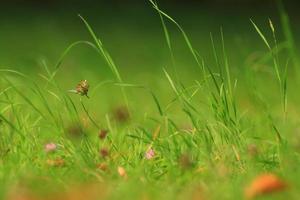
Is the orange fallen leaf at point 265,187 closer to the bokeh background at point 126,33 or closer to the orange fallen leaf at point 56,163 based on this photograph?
the orange fallen leaf at point 56,163

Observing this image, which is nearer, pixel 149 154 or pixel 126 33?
pixel 149 154

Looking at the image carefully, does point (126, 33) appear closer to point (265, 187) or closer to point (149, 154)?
point (149, 154)

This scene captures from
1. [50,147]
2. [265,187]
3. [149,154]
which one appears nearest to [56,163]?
[50,147]

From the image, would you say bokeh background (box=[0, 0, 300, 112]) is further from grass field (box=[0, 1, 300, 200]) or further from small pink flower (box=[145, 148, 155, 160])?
small pink flower (box=[145, 148, 155, 160])

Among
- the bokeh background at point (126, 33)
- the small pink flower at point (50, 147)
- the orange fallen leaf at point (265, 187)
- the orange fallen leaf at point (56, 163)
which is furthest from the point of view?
the bokeh background at point (126, 33)

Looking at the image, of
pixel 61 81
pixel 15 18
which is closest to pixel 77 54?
pixel 61 81

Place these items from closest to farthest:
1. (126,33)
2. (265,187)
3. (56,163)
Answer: (265,187), (56,163), (126,33)

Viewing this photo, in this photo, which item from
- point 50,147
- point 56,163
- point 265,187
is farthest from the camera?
point 50,147

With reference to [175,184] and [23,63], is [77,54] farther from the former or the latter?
[175,184]

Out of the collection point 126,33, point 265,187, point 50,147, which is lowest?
point 265,187

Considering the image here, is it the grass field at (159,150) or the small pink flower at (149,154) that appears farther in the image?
the small pink flower at (149,154)

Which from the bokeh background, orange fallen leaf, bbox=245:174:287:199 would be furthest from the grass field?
the bokeh background

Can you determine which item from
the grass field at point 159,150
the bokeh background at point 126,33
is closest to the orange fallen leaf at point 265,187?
the grass field at point 159,150
